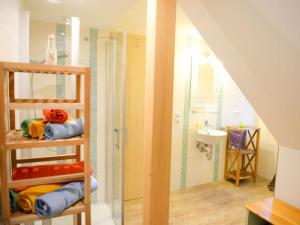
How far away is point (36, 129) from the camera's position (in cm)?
112

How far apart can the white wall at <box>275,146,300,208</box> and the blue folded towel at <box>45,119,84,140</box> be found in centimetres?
154

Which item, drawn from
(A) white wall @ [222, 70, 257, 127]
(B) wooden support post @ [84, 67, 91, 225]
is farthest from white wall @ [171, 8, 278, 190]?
(B) wooden support post @ [84, 67, 91, 225]

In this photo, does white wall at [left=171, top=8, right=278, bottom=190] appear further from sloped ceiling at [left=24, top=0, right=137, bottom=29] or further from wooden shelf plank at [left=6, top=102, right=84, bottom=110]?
wooden shelf plank at [left=6, top=102, right=84, bottom=110]

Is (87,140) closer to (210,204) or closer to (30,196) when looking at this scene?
(30,196)

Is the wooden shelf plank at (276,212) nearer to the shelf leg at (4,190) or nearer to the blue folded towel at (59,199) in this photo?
the blue folded towel at (59,199)

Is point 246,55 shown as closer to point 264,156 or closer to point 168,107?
point 168,107

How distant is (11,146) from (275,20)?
1319mm

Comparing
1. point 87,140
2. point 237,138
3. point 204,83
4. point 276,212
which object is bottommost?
point 276,212

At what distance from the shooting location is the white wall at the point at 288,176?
1620mm

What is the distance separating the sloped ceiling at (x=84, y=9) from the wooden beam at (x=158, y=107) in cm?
82

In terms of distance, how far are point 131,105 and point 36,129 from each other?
184 centimetres

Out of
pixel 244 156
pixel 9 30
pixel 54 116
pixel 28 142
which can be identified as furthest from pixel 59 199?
pixel 244 156

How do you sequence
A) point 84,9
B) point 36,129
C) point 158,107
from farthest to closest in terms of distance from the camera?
point 84,9
point 158,107
point 36,129

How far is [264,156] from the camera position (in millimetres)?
3996
